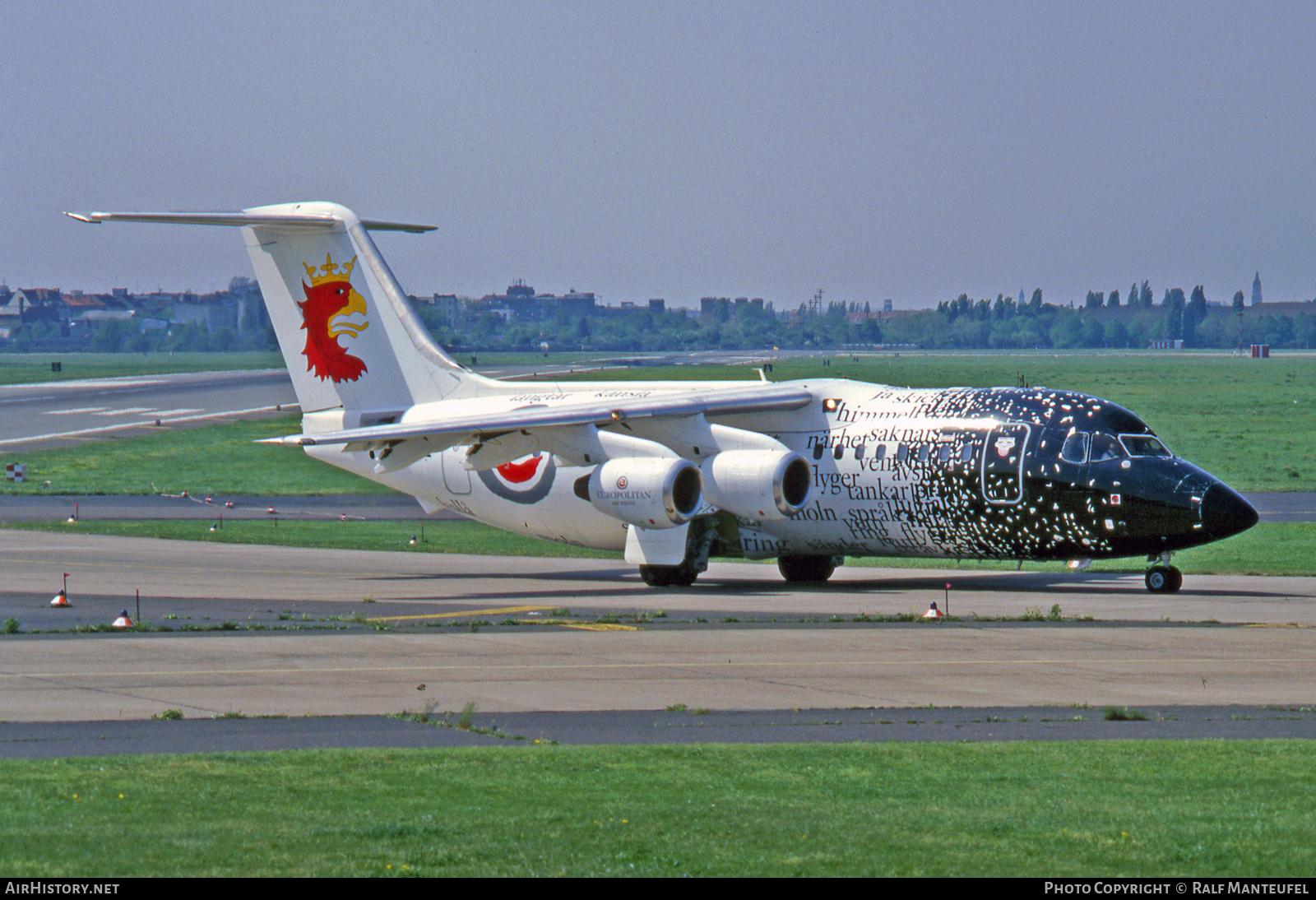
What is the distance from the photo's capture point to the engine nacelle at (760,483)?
102 ft

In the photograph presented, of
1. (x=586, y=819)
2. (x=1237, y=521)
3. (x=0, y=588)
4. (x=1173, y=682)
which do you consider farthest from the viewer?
(x=0, y=588)

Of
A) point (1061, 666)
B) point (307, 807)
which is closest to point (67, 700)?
point (307, 807)

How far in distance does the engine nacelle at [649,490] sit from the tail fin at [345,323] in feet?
18.9

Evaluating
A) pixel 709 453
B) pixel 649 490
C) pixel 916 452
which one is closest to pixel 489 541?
pixel 709 453

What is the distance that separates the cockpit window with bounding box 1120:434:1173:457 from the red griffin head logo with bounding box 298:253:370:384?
647 inches

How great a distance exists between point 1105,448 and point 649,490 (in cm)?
835

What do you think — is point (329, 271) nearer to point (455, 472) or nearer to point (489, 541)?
point (455, 472)

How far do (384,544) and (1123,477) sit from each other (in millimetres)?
19490

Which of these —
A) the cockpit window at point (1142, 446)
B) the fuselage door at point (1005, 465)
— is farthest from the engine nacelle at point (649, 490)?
the cockpit window at point (1142, 446)

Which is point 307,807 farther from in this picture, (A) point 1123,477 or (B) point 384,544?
(B) point 384,544

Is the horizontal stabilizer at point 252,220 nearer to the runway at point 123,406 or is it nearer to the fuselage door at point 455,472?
the fuselage door at point 455,472

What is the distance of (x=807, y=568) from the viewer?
34.1 m

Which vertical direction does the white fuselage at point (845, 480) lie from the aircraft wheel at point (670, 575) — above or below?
above

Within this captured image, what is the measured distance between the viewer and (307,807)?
476 inches
